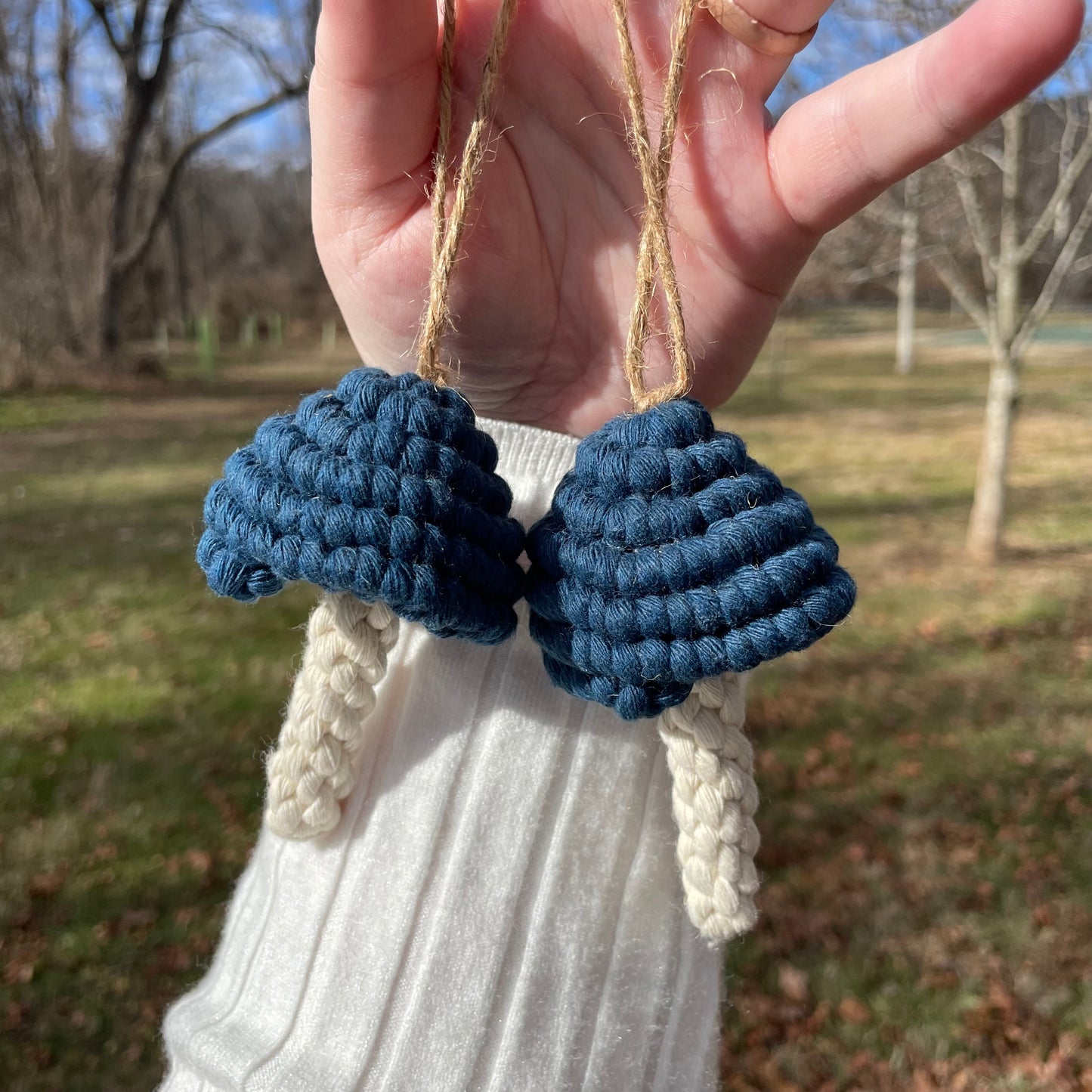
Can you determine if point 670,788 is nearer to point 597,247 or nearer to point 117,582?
point 597,247

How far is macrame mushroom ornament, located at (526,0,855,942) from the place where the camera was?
2.14 ft

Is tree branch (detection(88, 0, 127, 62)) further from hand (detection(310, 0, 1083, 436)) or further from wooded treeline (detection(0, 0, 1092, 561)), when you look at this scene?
hand (detection(310, 0, 1083, 436))

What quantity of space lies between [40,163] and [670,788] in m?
14.2

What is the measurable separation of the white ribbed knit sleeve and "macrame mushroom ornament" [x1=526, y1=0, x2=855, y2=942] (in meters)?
0.07

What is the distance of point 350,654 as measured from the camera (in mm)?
724

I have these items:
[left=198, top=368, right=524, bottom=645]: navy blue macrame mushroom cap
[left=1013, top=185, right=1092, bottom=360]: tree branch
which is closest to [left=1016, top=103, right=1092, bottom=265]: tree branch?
[left=1013, top=185, right=1092, bottom=360]: tree branch

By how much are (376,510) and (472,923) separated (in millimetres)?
363

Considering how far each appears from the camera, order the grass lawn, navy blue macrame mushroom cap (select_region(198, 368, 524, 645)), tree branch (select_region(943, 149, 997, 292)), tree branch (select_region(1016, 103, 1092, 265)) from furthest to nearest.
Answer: tree branch (select_region(943, 149, 997, 292))
tree branch (select_region(1016, 103, 1092, 265))
the grass lawn
navy blue macrame mushroom cap (select_region(198, 368, 524, 645))

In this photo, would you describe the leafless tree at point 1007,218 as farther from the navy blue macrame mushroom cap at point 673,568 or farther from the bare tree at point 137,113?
the bare tree at point 137,113

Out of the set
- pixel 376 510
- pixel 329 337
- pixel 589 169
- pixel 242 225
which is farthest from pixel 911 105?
pixel 242 225

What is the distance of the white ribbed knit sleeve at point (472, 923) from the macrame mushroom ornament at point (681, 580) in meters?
0.07

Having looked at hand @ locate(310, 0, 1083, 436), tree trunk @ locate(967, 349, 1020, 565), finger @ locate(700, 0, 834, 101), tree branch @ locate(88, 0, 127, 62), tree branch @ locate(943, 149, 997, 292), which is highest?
tree branch @ locate(88, 0, 127, 62)

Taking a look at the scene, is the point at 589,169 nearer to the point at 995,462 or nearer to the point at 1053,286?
the point at 1053,286

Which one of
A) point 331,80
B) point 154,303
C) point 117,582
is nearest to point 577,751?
point 331,80
